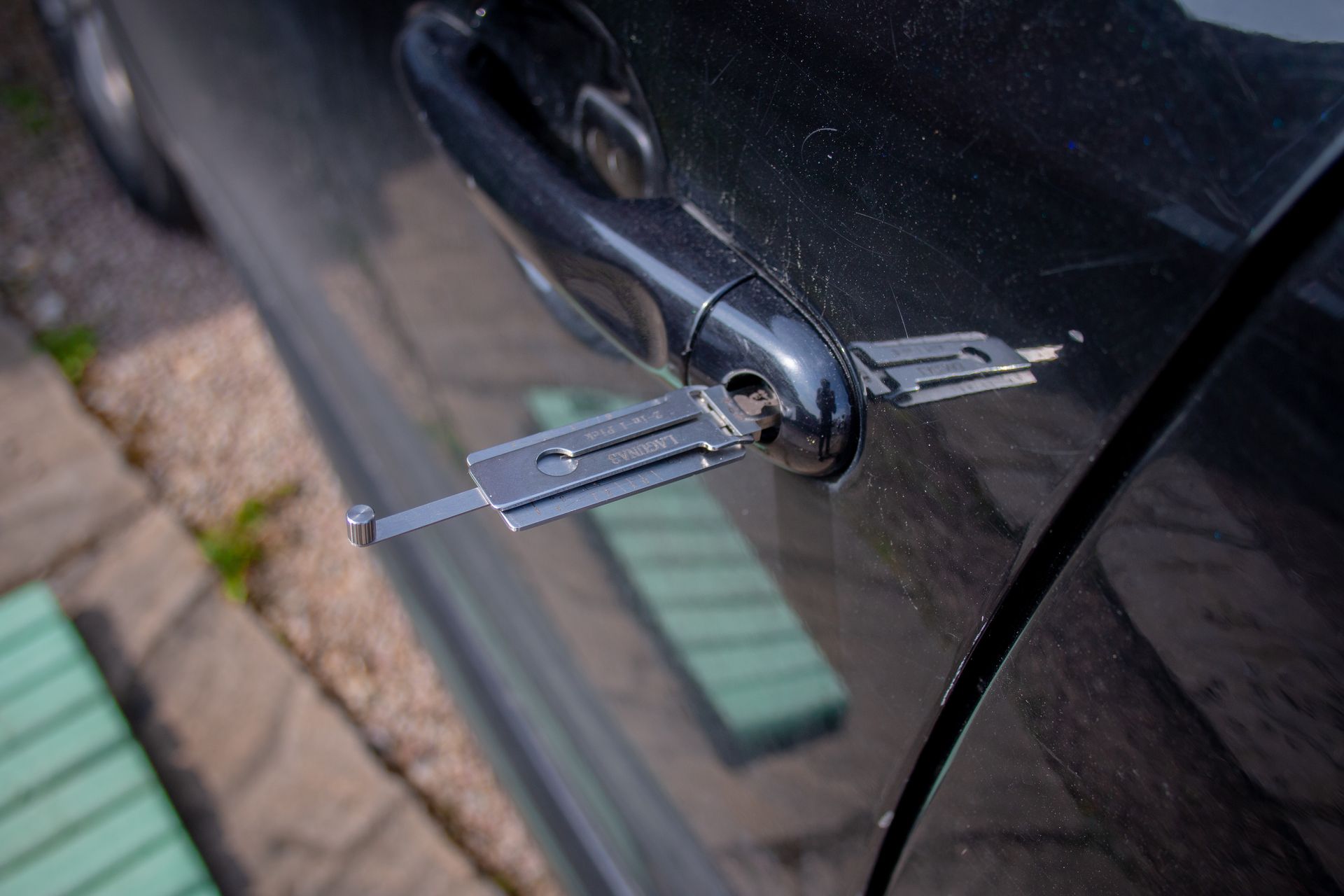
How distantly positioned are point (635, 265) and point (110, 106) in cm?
246

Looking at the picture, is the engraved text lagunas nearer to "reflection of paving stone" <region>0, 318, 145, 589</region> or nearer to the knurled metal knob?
the knurled metal knob

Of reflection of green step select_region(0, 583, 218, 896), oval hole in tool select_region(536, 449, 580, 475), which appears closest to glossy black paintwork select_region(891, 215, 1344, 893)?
oval hole in tool select_region(536, 449, 580, 475)

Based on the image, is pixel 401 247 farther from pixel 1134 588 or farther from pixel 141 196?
pixel 141 196

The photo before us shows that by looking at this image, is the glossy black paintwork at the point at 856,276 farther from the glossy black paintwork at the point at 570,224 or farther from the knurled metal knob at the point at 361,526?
the knurled metal knob at the point at 361,526

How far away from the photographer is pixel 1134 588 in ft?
1.74

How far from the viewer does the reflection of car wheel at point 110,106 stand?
2.52 m

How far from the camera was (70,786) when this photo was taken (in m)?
1.71

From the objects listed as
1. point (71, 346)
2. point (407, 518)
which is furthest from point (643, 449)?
point (71, 346)

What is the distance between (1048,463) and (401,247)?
3.42 feet

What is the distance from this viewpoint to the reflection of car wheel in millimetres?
2521

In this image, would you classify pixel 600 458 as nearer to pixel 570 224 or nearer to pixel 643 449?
pixel 643 449

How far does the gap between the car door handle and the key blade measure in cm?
22

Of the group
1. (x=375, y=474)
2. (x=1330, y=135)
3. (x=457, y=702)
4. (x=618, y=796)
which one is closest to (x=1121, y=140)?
(x=1330, y=135)

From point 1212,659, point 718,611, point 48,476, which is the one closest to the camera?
point 1212,659
